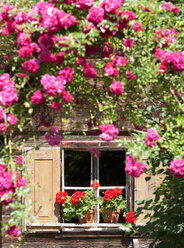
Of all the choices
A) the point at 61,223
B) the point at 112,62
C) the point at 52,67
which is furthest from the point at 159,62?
the point at 61,223

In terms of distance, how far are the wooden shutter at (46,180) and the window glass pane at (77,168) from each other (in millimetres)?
555

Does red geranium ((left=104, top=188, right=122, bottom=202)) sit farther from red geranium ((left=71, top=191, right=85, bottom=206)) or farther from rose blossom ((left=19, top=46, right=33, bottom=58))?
rose blossom ((left=19, top=46, right=33, bottom=58))

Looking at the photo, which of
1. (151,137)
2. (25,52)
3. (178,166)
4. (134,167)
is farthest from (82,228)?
(25,52)

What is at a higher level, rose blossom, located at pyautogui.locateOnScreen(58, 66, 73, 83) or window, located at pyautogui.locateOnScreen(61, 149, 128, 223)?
rose blossom, located at pyautogui.locateOnScreen(58, 66, 73, 83)

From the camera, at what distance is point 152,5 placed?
13.8 feet

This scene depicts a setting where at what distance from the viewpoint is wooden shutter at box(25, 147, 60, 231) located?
761 centimetres

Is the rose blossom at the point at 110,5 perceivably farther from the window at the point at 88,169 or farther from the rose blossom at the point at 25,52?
the window at the point at 88,169

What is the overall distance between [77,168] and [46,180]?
747mm

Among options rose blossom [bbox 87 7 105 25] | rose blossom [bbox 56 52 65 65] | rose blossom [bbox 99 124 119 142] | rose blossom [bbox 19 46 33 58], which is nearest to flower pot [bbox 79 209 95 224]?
rose blossom [bbox 99 124 119 142]

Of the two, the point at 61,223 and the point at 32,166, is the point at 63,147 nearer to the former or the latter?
the point at 32,166

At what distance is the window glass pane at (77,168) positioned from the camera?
8188mm

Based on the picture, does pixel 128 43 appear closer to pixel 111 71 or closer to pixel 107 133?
pixel 111 71

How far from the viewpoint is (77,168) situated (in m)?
8.21

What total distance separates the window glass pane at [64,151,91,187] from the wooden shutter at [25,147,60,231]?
0.55 m
